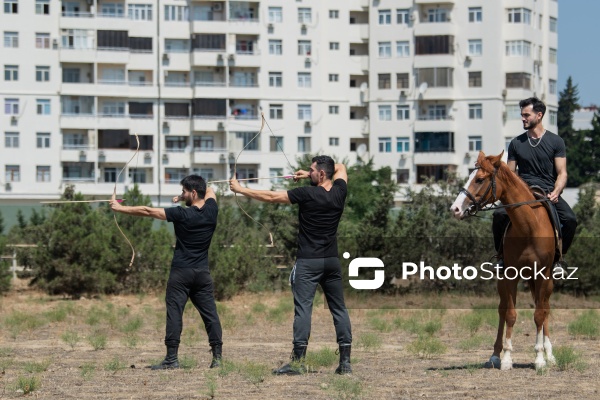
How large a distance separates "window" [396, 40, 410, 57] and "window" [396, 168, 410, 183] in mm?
7950

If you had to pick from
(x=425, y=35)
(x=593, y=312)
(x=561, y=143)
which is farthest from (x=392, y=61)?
(x=561, y=143)

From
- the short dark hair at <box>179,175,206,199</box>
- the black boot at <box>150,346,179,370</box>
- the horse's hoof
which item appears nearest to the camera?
the horse's hoof

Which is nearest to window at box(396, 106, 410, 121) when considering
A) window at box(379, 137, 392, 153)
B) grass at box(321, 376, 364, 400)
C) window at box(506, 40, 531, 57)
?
window at box(379, 137, 392, 153)

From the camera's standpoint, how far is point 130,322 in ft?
68.0

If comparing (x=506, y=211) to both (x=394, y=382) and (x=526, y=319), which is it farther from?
(x=526, y=319)

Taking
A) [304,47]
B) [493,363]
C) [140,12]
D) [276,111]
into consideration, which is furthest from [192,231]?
[304,47]

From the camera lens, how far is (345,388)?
11641mm

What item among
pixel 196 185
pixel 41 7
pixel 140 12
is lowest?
pixel 196 185

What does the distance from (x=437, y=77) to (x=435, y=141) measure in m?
4.37

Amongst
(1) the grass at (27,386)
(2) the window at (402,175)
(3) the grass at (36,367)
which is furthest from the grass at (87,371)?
(2) the window at (402,175)

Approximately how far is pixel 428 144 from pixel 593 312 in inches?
2486

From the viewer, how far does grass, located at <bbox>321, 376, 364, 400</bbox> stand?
11427 millimetres

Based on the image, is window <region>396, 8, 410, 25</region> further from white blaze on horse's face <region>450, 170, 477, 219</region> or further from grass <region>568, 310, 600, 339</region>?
white blaze on horse's face <region>450, 170, 477, 219</region>

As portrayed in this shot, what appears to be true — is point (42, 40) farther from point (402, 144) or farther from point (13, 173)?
point (402, 144)
